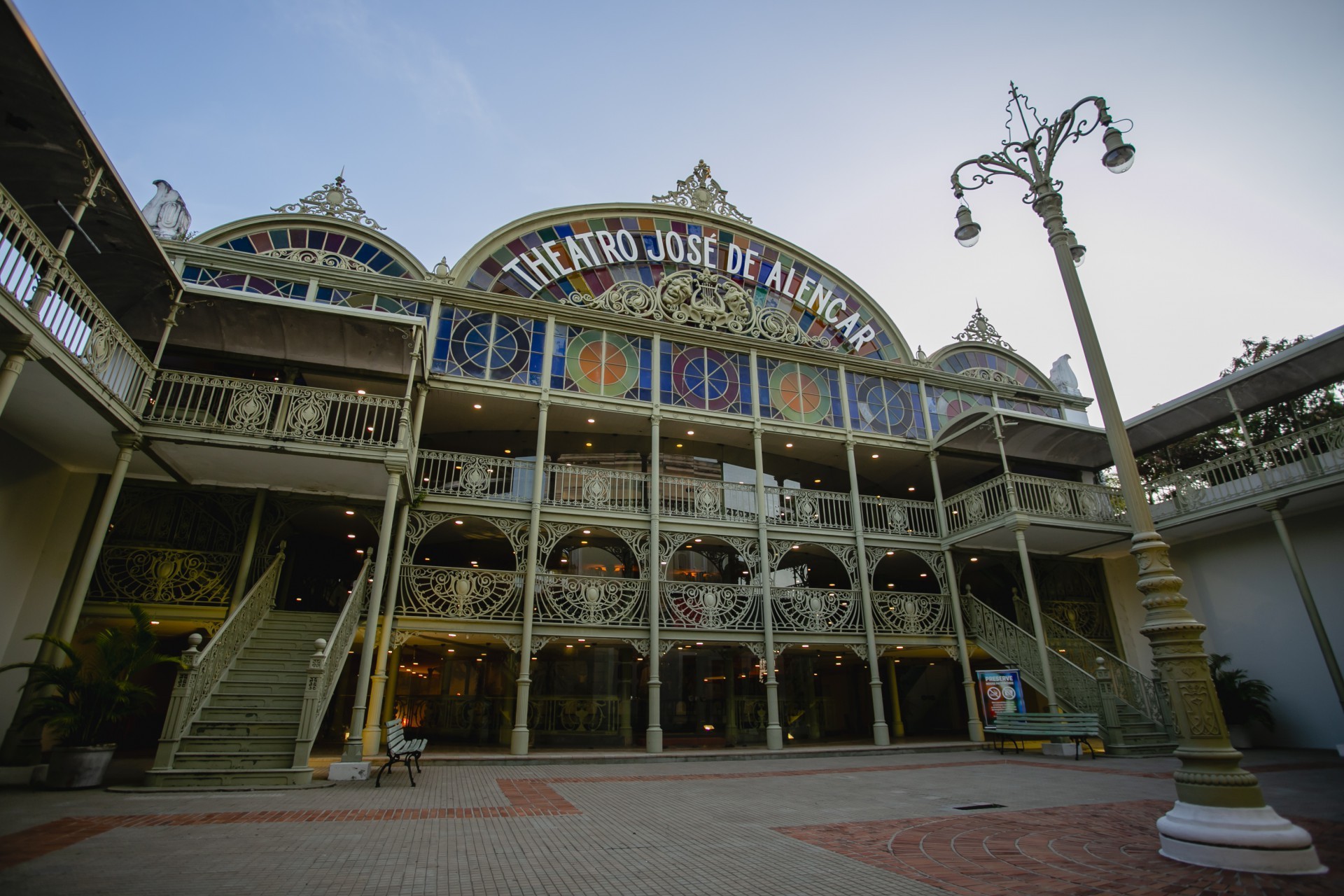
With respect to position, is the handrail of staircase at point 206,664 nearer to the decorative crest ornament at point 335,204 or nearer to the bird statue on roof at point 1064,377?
the decorative crest ornament at point 335,204

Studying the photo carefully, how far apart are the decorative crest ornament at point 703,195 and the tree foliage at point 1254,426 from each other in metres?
15.5

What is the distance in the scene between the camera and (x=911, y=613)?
1614 centimetres

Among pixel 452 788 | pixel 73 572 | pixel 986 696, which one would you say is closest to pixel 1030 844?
pixel 452 788

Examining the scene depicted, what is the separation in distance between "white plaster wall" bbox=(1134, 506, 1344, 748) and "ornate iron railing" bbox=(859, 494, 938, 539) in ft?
21.3

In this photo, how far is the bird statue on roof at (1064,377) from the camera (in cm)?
2122

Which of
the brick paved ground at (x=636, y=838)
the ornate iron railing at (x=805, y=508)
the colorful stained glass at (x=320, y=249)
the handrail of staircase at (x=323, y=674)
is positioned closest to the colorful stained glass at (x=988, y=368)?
the ornate iron railing at (x=805, y=508)

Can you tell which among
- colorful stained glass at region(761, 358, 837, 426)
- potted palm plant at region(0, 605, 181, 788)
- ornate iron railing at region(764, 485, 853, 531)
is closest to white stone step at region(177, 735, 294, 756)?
potted palm plant at region(0, 605, 181, 788)

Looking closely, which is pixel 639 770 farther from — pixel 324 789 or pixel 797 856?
pixel 797 856

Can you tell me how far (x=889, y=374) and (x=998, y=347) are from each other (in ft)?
15.0

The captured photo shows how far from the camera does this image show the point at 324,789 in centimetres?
864

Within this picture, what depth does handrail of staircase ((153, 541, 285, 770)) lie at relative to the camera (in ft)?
28.1

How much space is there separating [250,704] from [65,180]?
7.63 meters

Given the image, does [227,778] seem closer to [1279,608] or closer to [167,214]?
[167,214]

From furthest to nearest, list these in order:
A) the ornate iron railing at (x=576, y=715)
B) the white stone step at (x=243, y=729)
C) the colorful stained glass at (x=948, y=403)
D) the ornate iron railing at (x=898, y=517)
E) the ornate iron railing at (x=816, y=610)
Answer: the colorful stained glass at (x=948, y=403)
the ornate iron railing at (x=898, y=517)
the ornate iron railing at (x=576, y=715)
the ornate iron railing at (x=816, y=610)
the white stone step at (x=243, y=729)
